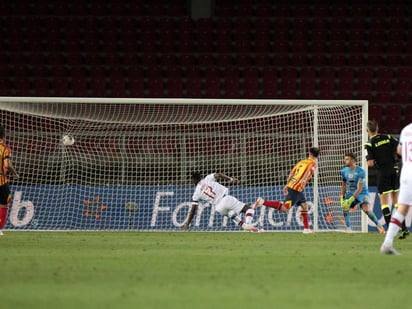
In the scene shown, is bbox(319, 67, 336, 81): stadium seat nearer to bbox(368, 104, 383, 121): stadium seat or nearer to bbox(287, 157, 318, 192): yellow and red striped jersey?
bbox(368, 104, 383, 121): stadium seat

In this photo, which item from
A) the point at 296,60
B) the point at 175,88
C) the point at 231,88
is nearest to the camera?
the point at 175,88

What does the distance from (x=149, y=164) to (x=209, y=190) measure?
226 centimetres

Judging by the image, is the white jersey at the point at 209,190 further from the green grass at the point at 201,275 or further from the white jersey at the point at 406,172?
the white jersey at the point at 406,172

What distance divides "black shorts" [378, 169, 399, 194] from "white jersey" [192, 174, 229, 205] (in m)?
2.95

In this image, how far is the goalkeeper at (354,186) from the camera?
54.9 ft

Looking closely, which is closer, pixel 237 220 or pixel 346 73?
pixel 237 220

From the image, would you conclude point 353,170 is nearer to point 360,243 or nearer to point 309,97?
point 360,243

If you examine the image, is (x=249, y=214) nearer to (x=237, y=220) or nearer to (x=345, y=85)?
(x=237, y=220)

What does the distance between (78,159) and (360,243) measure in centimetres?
726

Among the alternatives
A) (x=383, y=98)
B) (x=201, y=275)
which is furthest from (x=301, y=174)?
(x=383, y=98)

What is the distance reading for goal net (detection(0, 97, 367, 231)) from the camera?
713 inches

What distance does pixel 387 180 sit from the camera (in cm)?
1560

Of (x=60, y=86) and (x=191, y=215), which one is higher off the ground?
(x=60, y=86)

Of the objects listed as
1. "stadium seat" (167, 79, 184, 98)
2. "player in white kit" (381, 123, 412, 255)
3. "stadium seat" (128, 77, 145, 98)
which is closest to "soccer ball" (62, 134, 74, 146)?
"stadium seat" (128, 77, 145, 98)
